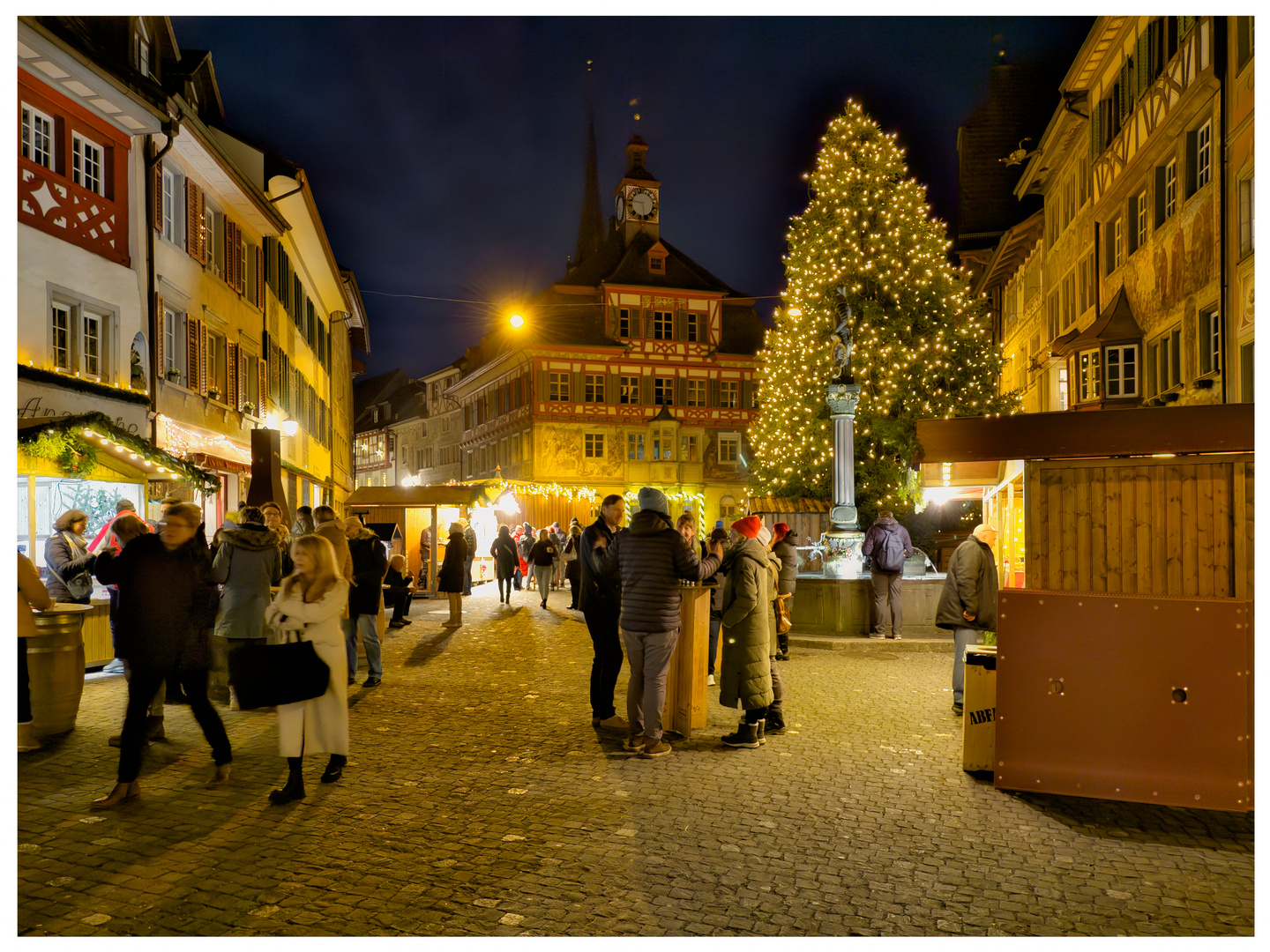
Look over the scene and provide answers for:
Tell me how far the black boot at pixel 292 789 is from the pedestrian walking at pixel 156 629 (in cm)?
69

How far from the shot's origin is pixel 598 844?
5.37 meters

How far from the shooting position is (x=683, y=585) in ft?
28.3

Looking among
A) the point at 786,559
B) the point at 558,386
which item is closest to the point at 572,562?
the point at 786,559

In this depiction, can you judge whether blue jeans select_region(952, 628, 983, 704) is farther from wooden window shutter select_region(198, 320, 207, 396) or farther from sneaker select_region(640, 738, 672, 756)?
wooden window shutter select_region(198, 320, 207, 396)

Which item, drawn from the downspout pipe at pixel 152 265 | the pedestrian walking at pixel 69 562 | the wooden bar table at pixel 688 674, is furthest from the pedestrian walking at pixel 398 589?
the wooden bar table at pixel 688 674

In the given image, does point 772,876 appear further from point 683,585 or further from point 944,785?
point 683,585

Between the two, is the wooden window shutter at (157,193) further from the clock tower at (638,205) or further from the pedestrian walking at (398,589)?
the clock tower at (638,205)

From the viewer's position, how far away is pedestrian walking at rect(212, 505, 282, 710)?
8453mm

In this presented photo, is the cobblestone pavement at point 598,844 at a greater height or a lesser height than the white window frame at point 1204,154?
lesser

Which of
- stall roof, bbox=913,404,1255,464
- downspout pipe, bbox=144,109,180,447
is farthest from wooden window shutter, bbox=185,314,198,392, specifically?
stall roof, bbox=913,404,1255,464

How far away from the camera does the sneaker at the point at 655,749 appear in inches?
293

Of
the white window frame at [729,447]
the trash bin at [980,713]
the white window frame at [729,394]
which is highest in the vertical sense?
the white window frame at [729,394]

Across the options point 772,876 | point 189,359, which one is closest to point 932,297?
point 189,359

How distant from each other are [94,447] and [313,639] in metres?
7.82
